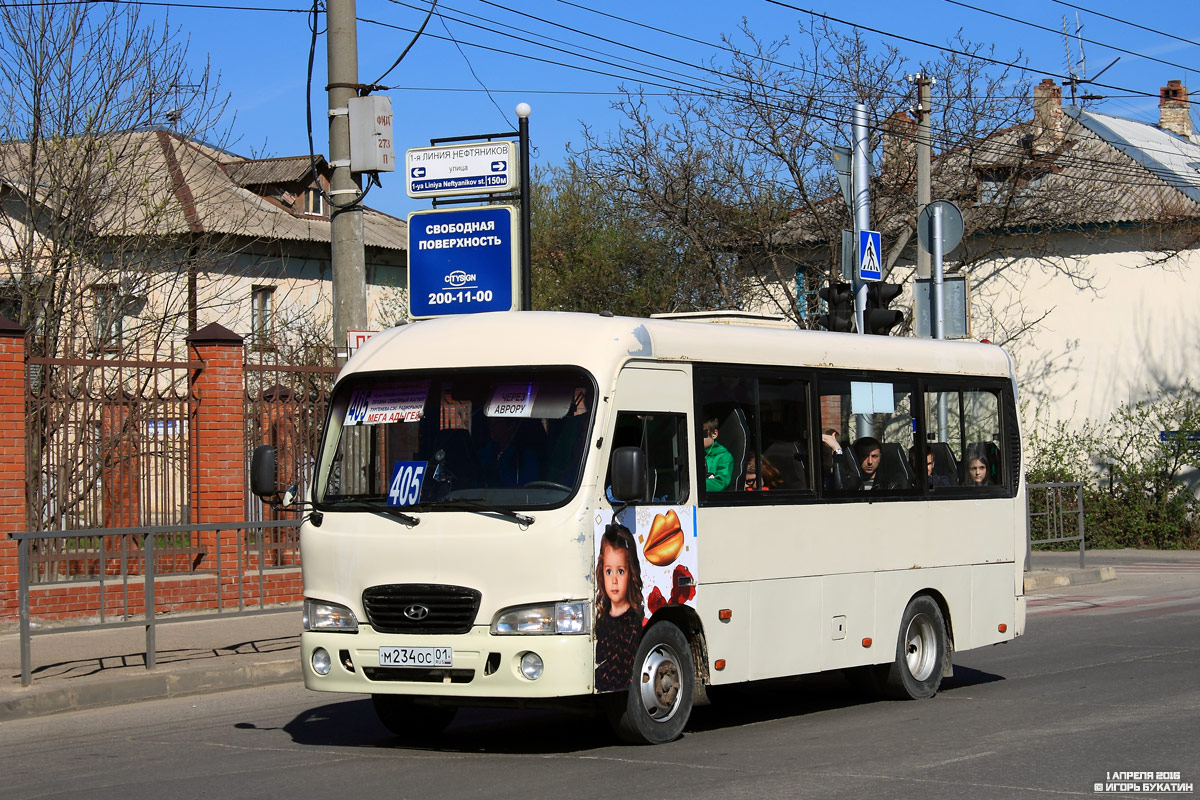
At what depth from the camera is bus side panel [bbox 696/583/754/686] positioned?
909cm

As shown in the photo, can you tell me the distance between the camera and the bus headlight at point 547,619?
816 centimetres

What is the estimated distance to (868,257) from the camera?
18.3 metres

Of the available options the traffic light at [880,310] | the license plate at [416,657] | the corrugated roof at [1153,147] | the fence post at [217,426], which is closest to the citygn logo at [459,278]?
the fence post at [217,426]

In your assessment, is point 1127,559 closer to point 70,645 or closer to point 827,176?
point 827,176

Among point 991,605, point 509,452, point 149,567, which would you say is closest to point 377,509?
point 509,452

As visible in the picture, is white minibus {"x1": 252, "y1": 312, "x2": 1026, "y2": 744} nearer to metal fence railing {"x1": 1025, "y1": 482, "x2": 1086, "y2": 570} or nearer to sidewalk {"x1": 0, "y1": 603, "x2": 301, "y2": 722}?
sidewalk {"x1": 0, "y1": 603, "x2": 301, "y2": 722}

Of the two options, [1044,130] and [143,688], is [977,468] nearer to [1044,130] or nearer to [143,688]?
[143,688]

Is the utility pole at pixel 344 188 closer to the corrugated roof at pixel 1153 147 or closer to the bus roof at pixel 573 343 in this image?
the bus roof at pixel 573 343

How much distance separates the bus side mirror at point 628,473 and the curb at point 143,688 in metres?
5.17

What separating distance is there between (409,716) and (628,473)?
2.40m

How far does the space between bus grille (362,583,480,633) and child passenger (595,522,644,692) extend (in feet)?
2.29

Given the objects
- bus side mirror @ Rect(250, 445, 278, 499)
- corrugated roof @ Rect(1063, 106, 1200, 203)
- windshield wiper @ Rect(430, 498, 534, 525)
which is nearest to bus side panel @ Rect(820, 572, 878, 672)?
windshield wiper @ Rect(430, 498, 534, 525)

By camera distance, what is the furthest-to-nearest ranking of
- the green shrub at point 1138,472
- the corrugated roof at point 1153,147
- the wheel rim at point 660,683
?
the corrugated roof at point 1153,147
the green shrub at point 1138,472
the wheel rim at point 660,683

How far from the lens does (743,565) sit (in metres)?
9.39
